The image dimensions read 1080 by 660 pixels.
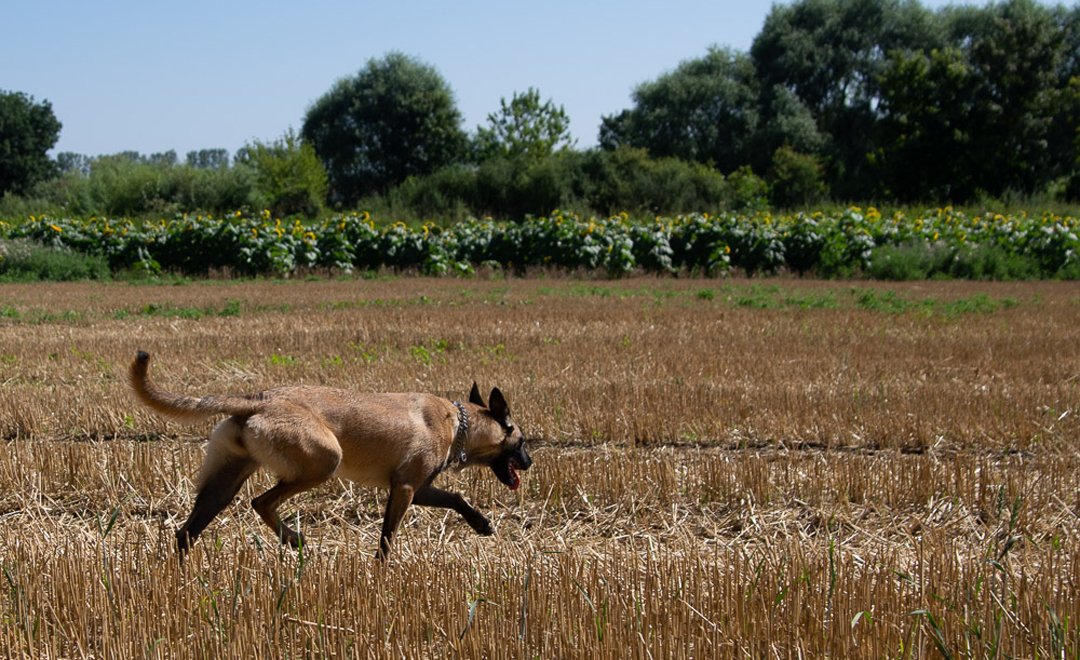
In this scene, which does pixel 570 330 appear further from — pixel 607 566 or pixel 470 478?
pixel 607 566

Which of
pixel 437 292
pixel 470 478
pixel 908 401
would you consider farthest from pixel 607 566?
pixel 437 292

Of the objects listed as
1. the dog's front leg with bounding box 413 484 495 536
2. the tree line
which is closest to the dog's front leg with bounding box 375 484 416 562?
the dog's front leg with bounding box 413 484 495 536

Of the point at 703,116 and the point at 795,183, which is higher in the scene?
the point at 703,116

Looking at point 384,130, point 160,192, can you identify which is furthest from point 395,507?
point 384,130

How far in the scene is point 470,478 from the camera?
236 inches

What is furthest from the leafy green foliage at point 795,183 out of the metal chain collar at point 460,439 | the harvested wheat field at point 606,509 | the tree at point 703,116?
the metal chain collar at point 460,439

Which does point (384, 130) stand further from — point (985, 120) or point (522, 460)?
point (522, 460)

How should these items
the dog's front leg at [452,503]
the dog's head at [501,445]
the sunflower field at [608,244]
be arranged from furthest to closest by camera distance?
the sunflower field at [608,244], the dog's head at [501,445], the dog's front leg at [452,503]

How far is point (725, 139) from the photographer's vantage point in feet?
174

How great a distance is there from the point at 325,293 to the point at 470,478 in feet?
47.5

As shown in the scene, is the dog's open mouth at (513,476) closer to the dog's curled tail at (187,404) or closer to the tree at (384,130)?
the dog's curled tail at (187,404)

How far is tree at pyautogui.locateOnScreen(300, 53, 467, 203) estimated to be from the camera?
186 feet

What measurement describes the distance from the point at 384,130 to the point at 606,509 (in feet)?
179

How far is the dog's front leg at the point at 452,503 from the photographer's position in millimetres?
4867
